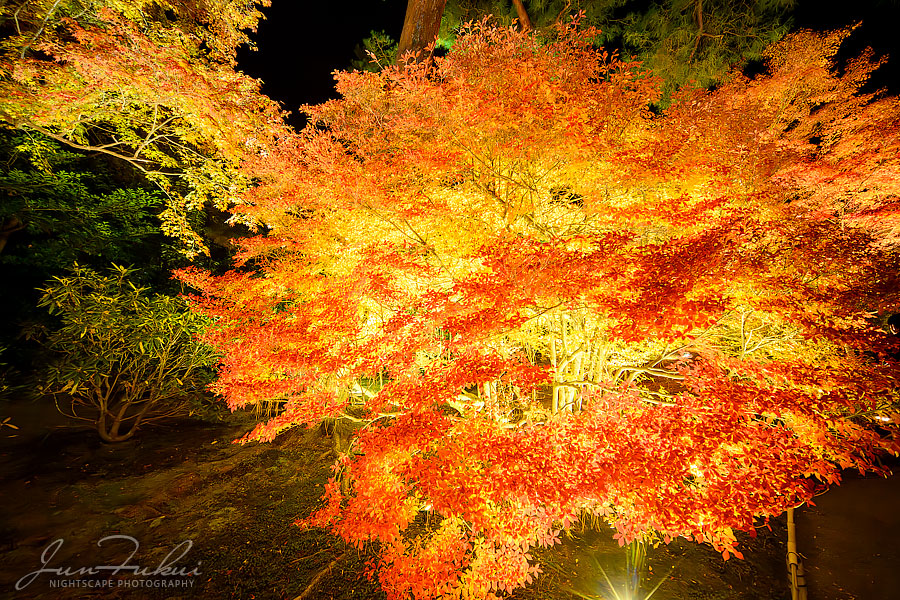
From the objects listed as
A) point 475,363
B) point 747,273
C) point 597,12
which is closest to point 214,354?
A: point 475,363

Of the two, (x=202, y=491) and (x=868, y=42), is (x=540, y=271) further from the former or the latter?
(x=868, y=42)

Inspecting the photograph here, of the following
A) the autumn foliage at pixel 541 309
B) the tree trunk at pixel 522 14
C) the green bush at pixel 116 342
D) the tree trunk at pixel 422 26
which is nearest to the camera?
the autumn foliage at pixel 541 309

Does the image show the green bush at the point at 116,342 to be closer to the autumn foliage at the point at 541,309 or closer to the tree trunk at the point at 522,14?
the autumn foliage at the point at 541,309

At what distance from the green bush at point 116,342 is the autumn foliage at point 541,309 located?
3.80 ft

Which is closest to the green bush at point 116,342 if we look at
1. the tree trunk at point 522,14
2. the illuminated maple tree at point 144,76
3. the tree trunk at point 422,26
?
the illuminated maple tree at point 144,76

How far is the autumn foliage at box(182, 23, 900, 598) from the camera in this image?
10.9ft

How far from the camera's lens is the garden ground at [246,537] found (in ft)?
14.4

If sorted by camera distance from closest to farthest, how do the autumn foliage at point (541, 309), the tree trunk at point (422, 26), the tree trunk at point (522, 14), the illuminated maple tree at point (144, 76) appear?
the autumn foliage at point (541, 309) < the illuminated maple tree at point (144, 76) < the tree trunk at point (422, 26) < the tree trunk at point (522, 14)

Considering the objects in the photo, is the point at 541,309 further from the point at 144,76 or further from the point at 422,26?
the point at 144,76

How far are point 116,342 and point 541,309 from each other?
7.40 m

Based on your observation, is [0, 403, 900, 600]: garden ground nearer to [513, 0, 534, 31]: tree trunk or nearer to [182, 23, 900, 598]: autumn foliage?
[182, 23, 900, 598]: autumn foliage

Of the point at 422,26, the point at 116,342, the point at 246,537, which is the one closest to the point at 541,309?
the point at 246,537

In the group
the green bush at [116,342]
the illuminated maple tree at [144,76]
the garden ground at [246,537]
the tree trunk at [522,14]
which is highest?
the tree trunk at [522,14]

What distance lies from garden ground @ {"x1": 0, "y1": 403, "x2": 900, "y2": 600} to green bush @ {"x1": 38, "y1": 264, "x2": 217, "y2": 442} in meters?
1.17
